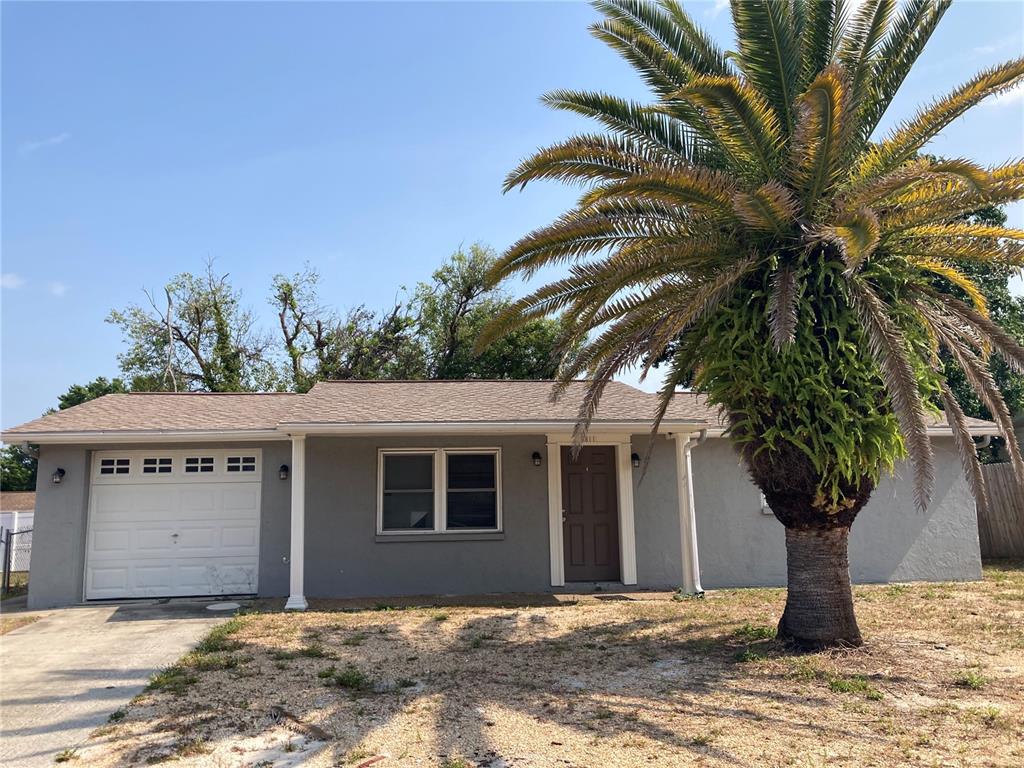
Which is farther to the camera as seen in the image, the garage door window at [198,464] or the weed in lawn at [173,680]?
the garage door window at [198,464]

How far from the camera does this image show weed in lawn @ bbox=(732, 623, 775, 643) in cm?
779

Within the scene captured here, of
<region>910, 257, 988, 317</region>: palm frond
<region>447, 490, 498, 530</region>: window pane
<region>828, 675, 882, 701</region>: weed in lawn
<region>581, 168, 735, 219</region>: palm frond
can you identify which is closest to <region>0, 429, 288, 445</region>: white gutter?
<region>447, 490, 498, 530</region>: window pane

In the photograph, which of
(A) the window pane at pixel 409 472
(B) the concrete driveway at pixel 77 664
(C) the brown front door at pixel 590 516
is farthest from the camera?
(C) the brown front door at pixel 590 516

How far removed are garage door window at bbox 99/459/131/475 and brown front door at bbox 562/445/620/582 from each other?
6962mm

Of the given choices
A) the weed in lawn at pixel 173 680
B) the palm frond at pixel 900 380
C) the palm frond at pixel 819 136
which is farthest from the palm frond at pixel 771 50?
the weed in lawn at pixel 173 680

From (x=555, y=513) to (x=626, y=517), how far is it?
1181mm

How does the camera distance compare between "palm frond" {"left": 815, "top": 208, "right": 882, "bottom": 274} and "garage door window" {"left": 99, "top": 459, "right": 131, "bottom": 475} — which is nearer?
"palm frond" {"left": 815, "top": 208, "right": 882, "bottom": 274}

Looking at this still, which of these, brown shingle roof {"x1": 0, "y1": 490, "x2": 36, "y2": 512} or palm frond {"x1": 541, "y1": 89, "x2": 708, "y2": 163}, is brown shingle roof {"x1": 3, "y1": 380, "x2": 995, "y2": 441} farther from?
brown shingle roof {"x1": 0, "y1": 490, "x2": 36, "y2": 512}

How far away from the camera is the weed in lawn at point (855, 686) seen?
5.77 metres

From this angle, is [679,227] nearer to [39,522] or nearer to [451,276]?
[39,522]

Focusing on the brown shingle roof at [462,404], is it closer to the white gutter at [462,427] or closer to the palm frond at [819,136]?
the white gutter at [462,427]

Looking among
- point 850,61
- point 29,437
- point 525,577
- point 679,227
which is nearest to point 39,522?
point 29,437

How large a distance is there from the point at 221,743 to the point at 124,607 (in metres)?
6.70

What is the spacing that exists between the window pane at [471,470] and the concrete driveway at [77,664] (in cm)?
397
